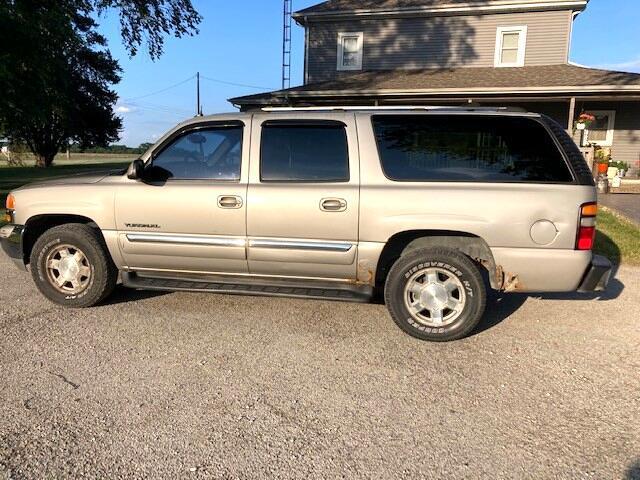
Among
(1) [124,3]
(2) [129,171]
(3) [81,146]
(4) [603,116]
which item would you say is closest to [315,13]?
(1) [124,3]

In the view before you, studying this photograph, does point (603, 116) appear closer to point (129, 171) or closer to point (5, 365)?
point (129, 171)

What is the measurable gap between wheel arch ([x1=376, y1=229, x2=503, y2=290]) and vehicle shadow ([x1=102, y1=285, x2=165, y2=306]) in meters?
2.38

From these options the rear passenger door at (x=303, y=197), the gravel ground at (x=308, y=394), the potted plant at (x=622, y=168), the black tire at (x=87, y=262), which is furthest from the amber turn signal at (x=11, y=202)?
the potted plant at (x=622, y=168)

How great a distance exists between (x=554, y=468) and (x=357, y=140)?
268 cm

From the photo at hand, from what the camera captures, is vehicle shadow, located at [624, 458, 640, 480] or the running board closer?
vehicle shadow, located at [624, 458, 640, 480]

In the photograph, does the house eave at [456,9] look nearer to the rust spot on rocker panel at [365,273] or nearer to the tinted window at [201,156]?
the tinted window at [201,156]

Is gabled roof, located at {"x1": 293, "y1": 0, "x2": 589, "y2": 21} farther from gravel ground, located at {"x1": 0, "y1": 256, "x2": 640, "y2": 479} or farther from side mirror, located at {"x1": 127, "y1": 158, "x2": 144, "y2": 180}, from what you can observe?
side mirror, located at {"x1": 127, "y1": 158, "x2": 144, "y2": 180}

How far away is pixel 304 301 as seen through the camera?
191 inches

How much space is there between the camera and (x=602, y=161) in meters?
15.1

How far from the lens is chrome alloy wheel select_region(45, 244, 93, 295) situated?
4543 millimetres

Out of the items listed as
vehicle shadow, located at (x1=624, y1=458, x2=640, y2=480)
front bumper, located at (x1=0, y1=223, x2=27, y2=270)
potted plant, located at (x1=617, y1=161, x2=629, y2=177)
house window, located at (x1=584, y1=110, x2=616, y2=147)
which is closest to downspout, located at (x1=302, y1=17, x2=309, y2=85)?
house window, located at (x1=584, y1=110, x2=616, y2=147)

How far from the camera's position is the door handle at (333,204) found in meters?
3.95

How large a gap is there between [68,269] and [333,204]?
101 inches

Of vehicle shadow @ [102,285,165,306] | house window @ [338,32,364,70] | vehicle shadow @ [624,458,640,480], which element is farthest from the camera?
house window @ [338,32,364,70]
